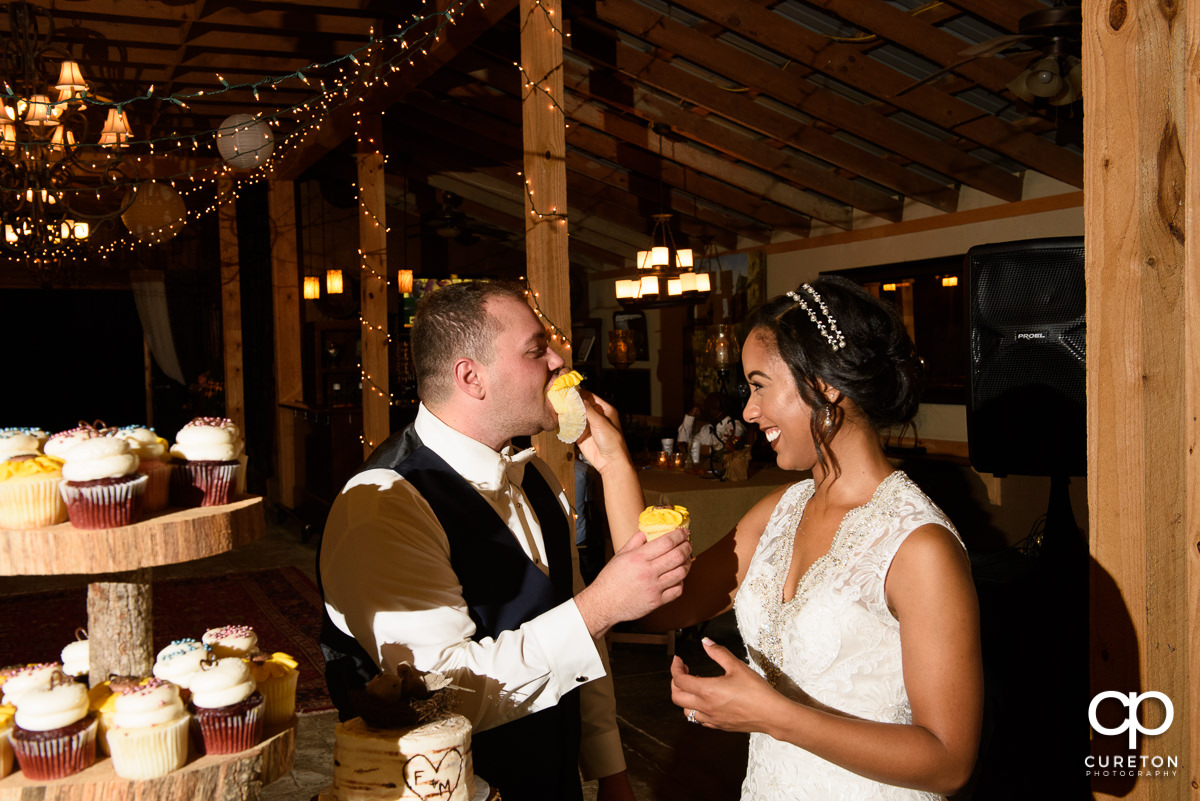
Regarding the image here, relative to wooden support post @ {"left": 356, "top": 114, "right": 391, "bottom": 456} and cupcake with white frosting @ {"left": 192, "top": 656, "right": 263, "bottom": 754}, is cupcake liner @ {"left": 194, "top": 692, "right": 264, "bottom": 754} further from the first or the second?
wooden support post @ {"left": 356, "top": 114, "right": 391, "bottom": 456}

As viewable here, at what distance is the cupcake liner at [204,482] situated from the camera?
4.60 ft

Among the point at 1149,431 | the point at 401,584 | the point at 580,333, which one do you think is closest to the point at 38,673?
the point at 401,584

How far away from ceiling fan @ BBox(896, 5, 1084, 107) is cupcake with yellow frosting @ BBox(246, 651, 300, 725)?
4097mm

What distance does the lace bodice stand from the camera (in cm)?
164

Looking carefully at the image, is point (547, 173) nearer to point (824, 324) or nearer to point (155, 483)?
point (824, 324)

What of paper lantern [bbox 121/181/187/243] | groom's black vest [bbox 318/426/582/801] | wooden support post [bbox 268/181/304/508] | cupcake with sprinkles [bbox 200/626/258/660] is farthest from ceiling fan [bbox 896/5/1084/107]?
wooden support post [bbox 268/181/304/508]

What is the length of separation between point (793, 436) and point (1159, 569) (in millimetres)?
769

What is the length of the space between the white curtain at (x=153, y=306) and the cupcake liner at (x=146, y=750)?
465 inches

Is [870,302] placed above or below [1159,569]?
above

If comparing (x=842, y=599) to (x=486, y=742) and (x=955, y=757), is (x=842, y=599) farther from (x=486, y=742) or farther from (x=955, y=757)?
(x=486, y=742)

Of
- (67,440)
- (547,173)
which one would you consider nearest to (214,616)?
(547,173)

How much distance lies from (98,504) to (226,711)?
33 centimetres

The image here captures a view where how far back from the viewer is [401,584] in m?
1.59
